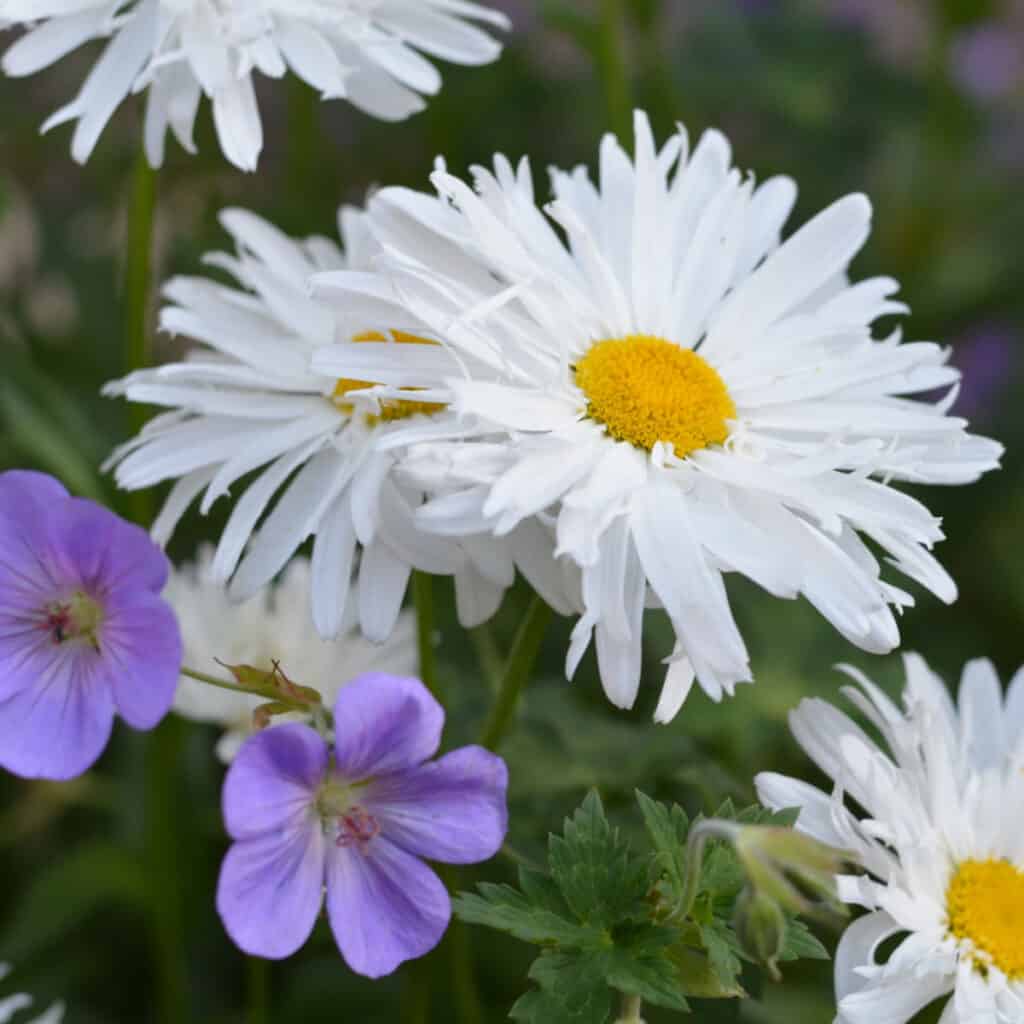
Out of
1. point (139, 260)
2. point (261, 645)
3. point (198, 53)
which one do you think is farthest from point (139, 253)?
point (261, 645)

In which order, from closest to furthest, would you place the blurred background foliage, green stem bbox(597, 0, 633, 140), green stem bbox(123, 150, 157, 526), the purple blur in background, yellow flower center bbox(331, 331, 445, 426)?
yellow flower center bbox(331, 331, 445, 426) < green stem bbox(123, 150, 157, 526) < the blurred background foliage < green stem bbox(597, 0, 633, 140) < the purple blur in background

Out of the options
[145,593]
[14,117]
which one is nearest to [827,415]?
[145,593]

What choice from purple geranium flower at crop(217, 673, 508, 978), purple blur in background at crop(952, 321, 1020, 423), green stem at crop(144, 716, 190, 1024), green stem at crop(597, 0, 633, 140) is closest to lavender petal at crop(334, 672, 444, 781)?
purple geranium flower at crop(217, 673, 508, 978)

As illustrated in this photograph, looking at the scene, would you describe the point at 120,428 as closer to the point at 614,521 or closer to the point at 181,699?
the point at 181,699

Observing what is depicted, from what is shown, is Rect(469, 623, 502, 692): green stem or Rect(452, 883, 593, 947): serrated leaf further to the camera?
Rect(469, 623, 502, 692): green stem

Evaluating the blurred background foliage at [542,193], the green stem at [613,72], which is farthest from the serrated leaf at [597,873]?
the green stem at [613,72]

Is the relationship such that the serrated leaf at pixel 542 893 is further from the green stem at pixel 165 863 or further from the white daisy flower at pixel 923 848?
the green stem at pixel 165 863

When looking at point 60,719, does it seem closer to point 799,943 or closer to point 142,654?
point 142,654

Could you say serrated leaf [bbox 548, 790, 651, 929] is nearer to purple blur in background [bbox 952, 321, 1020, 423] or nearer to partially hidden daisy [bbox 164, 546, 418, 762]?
partially hidden daisy [bbox 164, 546, 418, 762]
